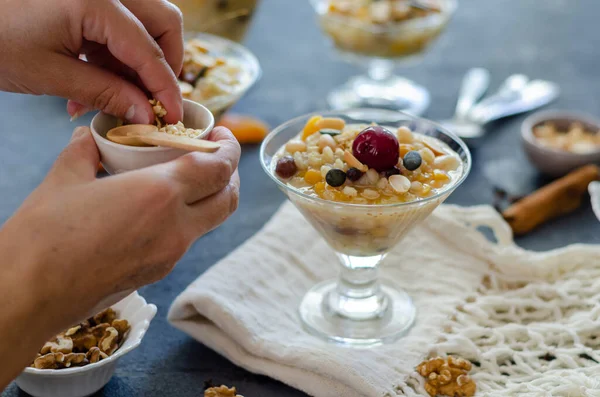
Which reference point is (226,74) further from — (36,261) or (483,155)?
(36,261)

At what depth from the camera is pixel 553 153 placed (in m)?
2.03

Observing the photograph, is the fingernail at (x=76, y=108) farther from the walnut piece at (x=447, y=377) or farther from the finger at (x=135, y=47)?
the walnut piece at (x=447, y=377)

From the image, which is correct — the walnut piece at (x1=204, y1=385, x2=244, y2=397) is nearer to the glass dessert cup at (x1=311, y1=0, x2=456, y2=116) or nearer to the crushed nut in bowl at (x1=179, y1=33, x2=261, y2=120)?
the crushed nut in bowl at (x1=179, y1=33, x2=261, y2=120)

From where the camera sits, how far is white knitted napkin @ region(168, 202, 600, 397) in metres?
1.39

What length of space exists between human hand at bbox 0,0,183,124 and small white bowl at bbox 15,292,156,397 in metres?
0.37

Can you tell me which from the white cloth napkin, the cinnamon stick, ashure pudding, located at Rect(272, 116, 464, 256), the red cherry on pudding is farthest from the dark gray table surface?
the red cherry on pudding

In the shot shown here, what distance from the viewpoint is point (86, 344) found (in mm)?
1357

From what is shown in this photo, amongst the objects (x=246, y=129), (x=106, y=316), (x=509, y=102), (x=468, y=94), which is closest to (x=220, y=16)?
(x=246, y=129)

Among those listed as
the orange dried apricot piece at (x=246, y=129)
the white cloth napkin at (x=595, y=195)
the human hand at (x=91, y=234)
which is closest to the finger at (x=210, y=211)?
the human hand at (x=91, y=234)

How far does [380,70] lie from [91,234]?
1693 millimetres

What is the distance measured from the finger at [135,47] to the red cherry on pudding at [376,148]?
33cm

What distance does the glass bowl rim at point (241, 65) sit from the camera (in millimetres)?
1900

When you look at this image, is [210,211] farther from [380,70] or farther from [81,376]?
[380,70]

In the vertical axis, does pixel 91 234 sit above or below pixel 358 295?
above
